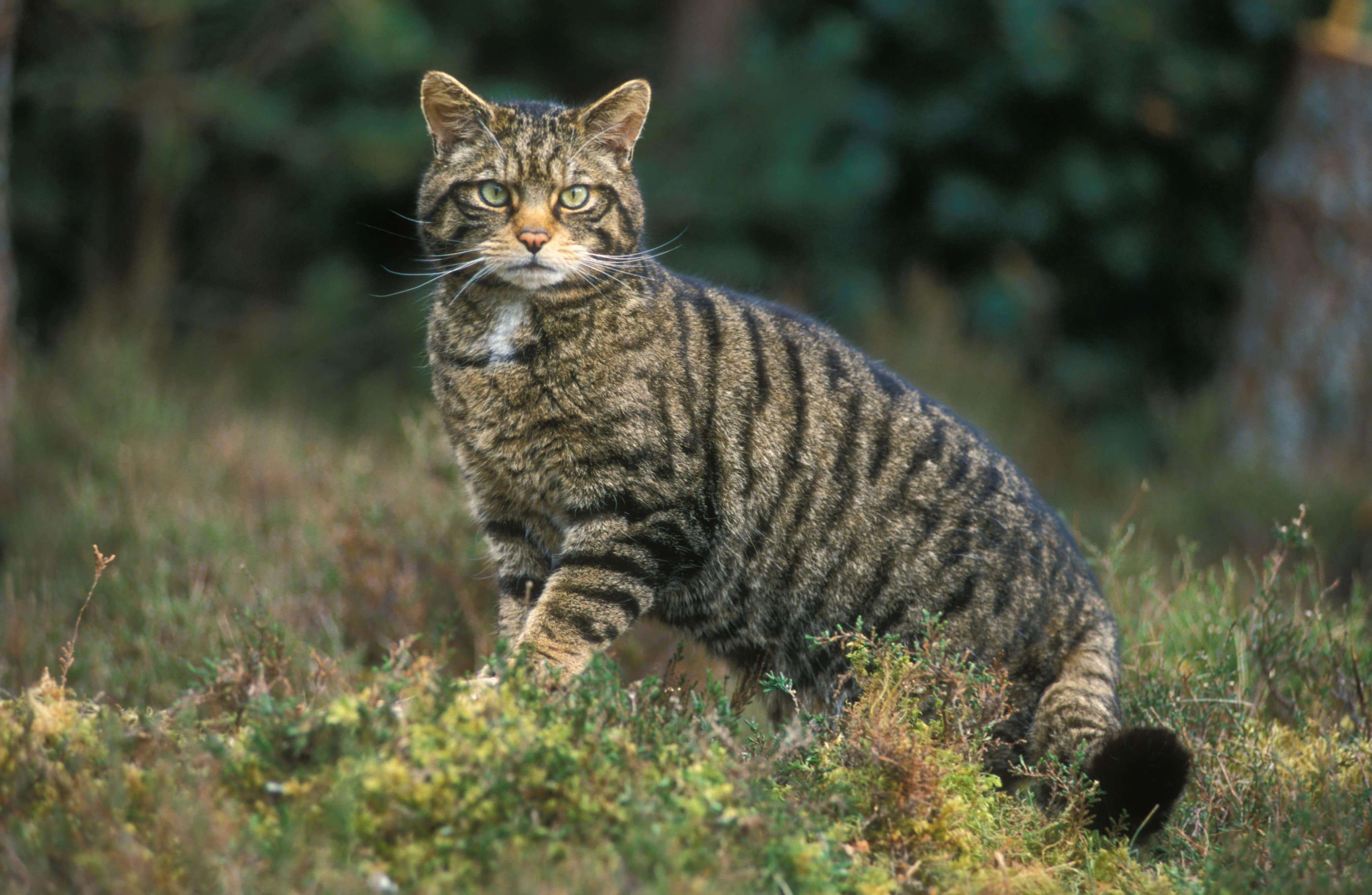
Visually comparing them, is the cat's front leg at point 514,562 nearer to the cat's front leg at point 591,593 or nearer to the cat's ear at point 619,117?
the cat's front leg at point 591,593

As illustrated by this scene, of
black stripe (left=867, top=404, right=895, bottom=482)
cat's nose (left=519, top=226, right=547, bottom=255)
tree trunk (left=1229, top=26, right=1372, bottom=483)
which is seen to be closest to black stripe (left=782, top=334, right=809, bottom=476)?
black stripe (left=867, top=404, right=895, bottom=482)

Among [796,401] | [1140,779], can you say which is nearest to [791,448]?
[796,401]

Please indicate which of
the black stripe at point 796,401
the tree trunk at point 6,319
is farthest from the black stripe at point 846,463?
the tree trunk at point 6,319

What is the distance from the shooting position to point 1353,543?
645 cm

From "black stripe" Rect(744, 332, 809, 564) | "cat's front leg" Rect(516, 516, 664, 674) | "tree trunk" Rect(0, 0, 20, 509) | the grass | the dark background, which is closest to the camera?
the grass

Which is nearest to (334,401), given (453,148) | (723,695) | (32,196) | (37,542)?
(32,196)

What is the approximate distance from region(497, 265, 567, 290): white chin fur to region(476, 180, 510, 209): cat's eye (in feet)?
0.69

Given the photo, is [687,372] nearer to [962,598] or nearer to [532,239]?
[532,239]

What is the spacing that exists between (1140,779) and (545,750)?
1.55 m

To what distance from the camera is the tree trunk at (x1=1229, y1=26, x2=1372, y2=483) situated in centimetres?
770

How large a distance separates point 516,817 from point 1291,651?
2.78 m

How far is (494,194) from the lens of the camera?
3.39 metres

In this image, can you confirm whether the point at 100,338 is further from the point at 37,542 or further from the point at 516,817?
the point at 516,817

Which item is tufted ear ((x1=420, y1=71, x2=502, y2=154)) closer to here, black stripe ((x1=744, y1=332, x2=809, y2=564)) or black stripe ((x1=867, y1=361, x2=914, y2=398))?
black stripe ((x1=744, y1=332, x2=809, y2=564))
